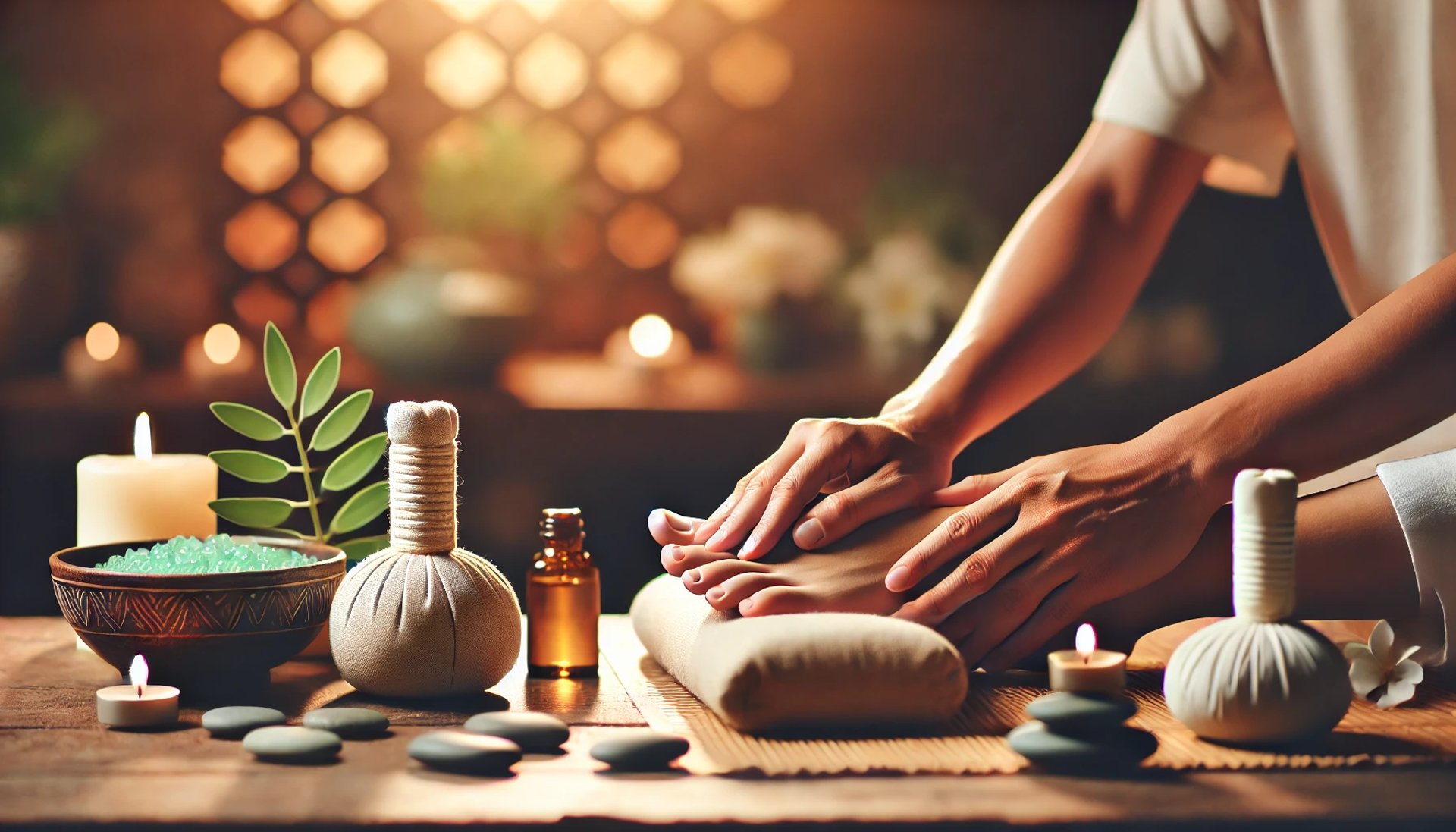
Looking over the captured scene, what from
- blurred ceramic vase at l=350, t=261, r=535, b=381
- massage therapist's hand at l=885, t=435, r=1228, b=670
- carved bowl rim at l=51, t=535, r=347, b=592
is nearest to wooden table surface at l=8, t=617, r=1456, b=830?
carved bowl rim at l=51, t=535, r=347, b=592

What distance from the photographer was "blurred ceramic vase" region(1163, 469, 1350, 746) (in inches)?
28.3

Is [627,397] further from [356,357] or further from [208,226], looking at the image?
[208,226]

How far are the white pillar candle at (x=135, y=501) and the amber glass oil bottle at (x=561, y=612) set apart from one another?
317 mm

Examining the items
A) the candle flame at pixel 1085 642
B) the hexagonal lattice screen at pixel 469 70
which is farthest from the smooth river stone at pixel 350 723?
the hexagonal lattice screen at pixel 469 70

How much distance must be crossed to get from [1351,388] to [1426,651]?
0.21 meters

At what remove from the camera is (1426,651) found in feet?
3.06

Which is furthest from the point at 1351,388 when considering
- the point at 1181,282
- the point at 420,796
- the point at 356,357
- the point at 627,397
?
the point at 356,357

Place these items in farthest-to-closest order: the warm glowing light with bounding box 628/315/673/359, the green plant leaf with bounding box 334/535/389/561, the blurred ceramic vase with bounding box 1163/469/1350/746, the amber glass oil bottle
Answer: the warm glowing light with bounding box 628/315/673/359
the green plant leaf with bounding box 334/535/389/561
the amber glass oil bottle
the blurred ceramic vase with bounding box 1163/469/1350/746

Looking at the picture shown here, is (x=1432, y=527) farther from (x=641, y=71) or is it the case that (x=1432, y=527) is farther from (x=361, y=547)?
(x=641, y=71)

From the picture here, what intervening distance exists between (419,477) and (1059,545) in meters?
0.46

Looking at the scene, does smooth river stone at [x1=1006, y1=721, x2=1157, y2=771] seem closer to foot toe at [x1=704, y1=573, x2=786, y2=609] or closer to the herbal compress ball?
foot toe at [x1=704, y1=573, x2=786, y2=609]

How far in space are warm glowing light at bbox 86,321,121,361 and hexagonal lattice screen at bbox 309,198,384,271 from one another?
360 mm

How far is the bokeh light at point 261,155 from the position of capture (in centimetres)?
222

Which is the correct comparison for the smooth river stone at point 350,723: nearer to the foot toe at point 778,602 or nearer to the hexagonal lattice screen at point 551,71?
the foot toe at point 778,602
